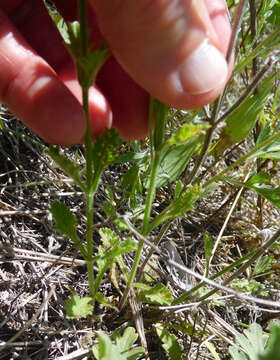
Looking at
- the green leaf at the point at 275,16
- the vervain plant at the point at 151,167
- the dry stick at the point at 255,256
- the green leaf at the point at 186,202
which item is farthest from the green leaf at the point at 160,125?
the green leaf at the point at 275,16

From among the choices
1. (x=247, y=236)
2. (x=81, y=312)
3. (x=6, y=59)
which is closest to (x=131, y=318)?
(x=81, y=312)

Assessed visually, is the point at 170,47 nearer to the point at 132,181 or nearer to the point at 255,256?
the point at 132,181

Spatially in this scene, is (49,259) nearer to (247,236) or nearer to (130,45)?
(130,45)

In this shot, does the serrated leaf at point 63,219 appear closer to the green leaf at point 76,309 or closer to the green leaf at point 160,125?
the green leaf at point 76,309

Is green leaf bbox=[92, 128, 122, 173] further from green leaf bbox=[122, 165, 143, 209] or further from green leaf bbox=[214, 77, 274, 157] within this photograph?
green leaf bbox=[214, 77, 274, 157]

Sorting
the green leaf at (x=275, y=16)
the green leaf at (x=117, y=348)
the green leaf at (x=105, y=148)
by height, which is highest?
the green leaf at (x=275, y=16)

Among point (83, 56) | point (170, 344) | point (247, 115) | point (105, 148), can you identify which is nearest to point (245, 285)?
point (170, 344)

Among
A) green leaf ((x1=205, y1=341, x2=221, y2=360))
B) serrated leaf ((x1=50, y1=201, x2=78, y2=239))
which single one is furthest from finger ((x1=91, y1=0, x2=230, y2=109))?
green leaf ((x1=205, y1=341, x2=221, y2=360))
